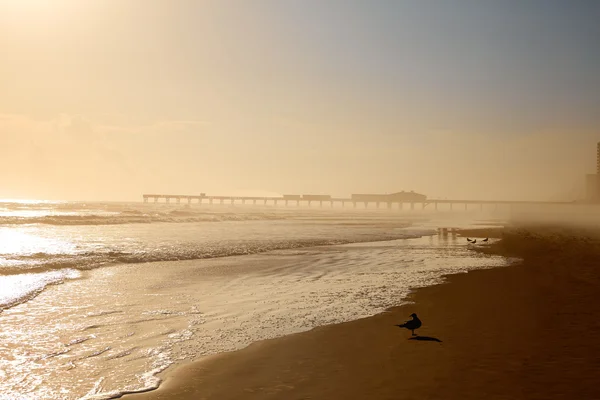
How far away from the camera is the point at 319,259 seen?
21.2 metres

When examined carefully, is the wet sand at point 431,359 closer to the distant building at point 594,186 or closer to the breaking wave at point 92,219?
the breaking wave at point 92,219

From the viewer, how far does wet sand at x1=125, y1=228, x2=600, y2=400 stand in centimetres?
570

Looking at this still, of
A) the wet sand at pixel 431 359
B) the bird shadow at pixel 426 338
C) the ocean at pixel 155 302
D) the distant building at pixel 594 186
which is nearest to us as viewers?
the wet sand at pixel 431 359

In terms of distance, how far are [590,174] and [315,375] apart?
146 meters

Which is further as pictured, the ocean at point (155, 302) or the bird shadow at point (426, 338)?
the bird shadow at point (426, 338)

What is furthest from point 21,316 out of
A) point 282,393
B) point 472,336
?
point 472,336

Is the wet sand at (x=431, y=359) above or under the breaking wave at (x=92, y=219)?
under

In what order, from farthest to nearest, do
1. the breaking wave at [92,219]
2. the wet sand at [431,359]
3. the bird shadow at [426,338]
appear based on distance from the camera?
the breaking wave at [92,219] < the bird shadow at [426,338] < the wet sand at [431,359]

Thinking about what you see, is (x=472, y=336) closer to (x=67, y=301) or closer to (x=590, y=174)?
(x=67, y=301)

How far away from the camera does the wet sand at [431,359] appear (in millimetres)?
5695

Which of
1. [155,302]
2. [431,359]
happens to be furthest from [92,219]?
[431,359]

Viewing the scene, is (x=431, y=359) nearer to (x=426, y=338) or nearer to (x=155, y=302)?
(x=426, y=338)

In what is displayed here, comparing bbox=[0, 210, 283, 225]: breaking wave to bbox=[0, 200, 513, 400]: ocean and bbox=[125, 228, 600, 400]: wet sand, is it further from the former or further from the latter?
bbox=[125, 228, 600, 400]: wet sand

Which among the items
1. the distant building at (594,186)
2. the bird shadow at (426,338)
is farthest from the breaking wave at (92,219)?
the distant building at (594,186)
